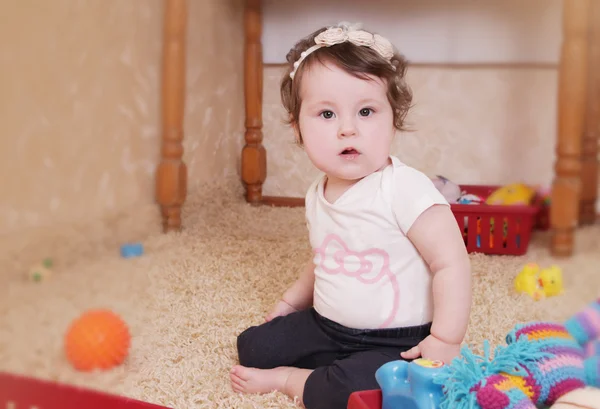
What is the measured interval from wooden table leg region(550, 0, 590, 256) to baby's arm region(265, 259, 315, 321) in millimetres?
569

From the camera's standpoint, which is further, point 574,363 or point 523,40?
point 523,40

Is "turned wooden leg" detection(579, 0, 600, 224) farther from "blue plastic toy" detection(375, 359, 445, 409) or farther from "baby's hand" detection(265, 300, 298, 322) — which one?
"blue plastic toy" detection(375, 359, 445, 409)

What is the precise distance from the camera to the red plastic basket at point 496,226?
3.99 feet

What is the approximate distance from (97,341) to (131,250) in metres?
0.43

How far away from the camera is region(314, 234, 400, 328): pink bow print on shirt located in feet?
2.11

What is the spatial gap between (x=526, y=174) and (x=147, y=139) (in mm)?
→ 887

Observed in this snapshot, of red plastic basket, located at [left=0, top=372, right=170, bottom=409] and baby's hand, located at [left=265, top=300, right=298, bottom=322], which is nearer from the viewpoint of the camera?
red plastic basket, located at [left=0, top=372, right=170, bottom=409]

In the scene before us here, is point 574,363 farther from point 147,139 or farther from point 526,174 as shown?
point 526,174

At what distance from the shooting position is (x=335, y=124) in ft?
2.11

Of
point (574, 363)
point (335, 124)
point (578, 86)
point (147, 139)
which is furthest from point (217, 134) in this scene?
point (574, 363)

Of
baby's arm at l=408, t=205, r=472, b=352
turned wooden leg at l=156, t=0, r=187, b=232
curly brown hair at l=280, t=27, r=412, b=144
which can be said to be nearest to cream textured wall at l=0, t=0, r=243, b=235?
turned wooden leg at l=156, t=0, r=187, b=232

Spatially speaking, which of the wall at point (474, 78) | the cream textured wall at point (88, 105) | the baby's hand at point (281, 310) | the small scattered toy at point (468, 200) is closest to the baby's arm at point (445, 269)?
the baby's hand at point (281, 310)

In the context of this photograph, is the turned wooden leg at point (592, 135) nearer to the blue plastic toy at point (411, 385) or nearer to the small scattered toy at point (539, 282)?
the small scattered toy at point (539, 282)

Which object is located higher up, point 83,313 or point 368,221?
point 368,221
